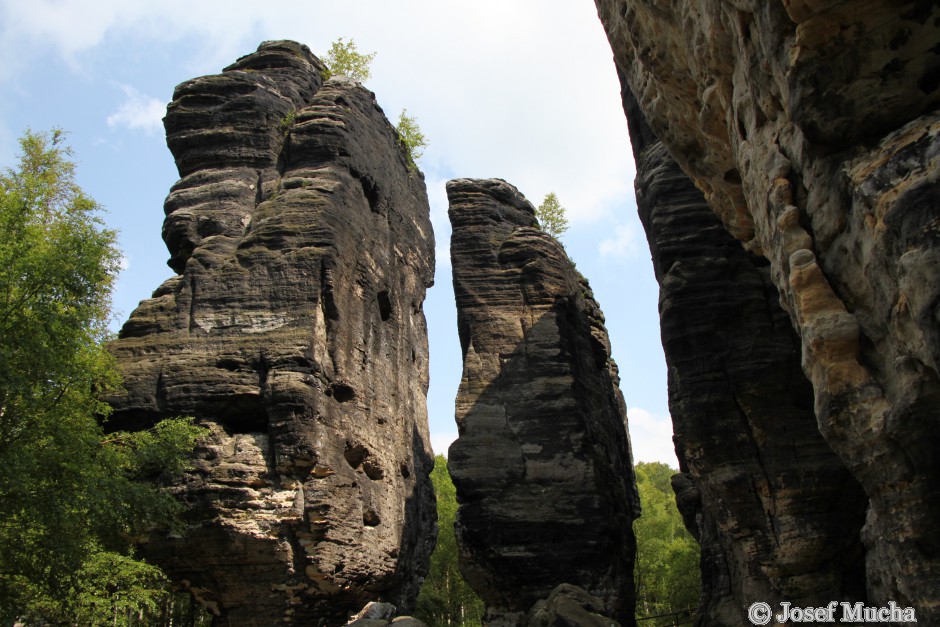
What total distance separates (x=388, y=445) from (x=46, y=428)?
856cm

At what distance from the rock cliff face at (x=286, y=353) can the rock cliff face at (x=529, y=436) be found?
201 centimetres

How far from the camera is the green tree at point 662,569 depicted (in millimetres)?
32469

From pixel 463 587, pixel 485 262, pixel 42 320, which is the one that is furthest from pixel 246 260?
pixel 463 587

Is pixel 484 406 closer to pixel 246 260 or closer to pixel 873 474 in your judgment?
pixel 246 260

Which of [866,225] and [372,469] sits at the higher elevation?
[866,225]

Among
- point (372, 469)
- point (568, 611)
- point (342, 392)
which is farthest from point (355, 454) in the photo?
point (568, 611)

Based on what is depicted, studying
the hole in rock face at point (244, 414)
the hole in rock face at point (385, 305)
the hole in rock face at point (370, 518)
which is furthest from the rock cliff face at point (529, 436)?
the hole in rock face at point (244, 414)

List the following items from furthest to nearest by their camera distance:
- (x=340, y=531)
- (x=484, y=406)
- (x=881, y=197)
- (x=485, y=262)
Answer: (x=485, y=262)
(x=484, y=406)
(x=340, y=531)
(x=881, y=197)

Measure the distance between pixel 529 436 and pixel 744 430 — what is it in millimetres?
7138

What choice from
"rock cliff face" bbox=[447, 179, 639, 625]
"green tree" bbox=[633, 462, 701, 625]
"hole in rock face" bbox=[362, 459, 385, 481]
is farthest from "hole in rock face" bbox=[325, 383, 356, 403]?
"green tree" bbox=[633, 462, 701, 625]

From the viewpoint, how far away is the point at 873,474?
8.69 metres

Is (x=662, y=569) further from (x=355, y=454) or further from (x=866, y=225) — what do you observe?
(x=866, y=225)

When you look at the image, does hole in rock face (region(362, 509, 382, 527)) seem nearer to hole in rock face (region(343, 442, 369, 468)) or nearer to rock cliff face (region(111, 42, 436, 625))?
rock cliff face (region(111, 42, 436, 625))

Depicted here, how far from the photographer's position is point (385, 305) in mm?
23203
